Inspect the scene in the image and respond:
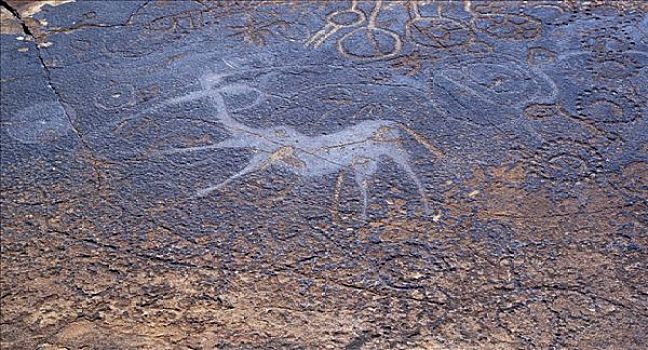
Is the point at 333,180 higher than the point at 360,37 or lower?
lower

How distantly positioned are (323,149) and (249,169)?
0.83ft

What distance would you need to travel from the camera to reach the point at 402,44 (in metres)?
2.84

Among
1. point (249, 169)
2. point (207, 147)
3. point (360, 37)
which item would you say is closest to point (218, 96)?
point (207, 147)

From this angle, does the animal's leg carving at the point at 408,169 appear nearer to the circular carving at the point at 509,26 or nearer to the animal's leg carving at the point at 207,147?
the animal's leg carving at the point at 207,147

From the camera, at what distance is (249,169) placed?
2.31 meters

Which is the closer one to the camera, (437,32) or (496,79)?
(496,79)

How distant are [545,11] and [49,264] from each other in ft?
6.98

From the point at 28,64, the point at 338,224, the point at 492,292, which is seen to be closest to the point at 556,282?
the point at 492,292

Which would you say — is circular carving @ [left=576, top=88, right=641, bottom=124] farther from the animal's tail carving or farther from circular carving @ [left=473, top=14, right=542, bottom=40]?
the animal's tail carving

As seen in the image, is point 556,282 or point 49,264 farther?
point 49,264

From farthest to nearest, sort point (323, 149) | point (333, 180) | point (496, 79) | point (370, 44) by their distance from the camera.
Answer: point (370, 44) → point (496, 79) → point (323, 149) → point (333, 180)

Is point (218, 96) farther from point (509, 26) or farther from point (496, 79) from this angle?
point (509, 26)

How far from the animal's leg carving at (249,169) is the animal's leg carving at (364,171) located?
0.30 m

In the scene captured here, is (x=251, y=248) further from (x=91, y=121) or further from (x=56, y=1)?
(x=56, y=1)
